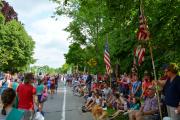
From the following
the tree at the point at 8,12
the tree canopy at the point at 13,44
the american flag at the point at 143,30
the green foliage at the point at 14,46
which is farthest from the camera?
the tree at the point at 8,12

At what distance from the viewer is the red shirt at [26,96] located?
1203 centimetres

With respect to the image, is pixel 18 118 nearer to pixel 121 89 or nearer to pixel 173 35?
pixel 173 35

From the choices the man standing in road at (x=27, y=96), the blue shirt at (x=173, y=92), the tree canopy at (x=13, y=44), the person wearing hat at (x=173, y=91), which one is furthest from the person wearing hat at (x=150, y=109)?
the tree canopy at (x=13, y=44)

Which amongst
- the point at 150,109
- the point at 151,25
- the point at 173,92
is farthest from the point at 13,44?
the point at 173,92

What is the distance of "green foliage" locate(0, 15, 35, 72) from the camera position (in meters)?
78.4

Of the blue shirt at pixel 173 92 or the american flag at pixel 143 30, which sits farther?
the american flag at pixel 143 30

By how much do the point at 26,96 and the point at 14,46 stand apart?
71301 mm

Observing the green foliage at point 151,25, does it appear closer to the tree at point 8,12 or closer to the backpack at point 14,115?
the backpack at point 14,115

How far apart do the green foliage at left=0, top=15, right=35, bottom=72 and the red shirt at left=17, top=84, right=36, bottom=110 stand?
207 feet

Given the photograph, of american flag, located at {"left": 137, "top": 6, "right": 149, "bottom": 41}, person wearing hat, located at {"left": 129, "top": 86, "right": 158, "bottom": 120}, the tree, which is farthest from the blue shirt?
the tree

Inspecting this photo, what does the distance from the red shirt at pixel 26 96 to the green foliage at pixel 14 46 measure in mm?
63022

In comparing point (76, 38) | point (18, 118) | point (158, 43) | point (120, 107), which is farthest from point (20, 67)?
point (18, 118)

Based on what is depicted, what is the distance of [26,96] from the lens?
12070 mm

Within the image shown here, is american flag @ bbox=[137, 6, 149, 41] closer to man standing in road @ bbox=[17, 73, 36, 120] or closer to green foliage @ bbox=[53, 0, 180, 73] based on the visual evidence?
green foliage @ bbox=[53, 0, 180, 73]
